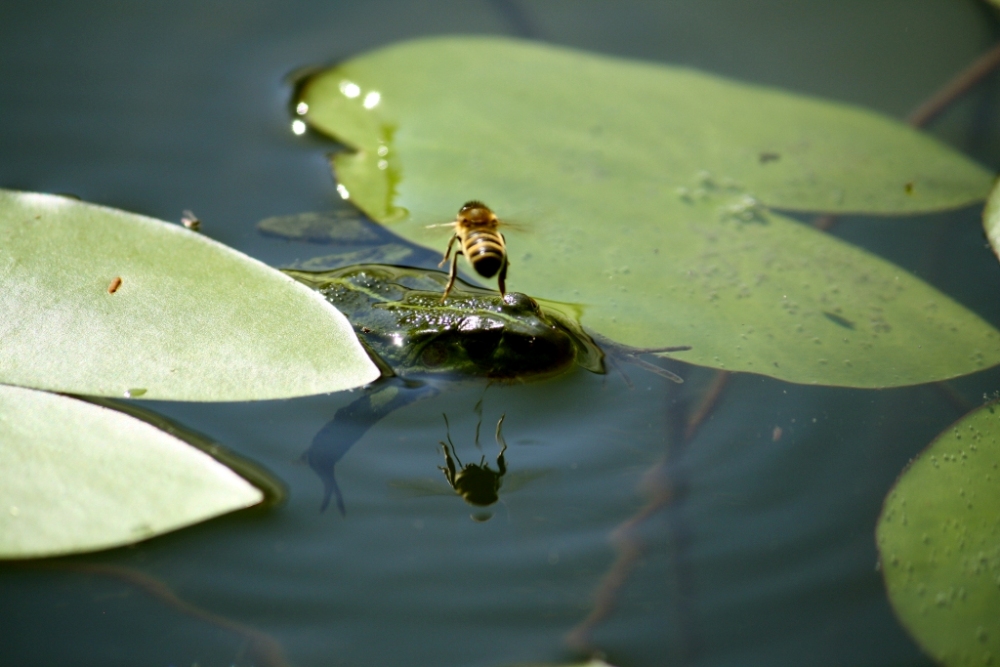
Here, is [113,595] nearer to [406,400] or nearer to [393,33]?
[406,400]

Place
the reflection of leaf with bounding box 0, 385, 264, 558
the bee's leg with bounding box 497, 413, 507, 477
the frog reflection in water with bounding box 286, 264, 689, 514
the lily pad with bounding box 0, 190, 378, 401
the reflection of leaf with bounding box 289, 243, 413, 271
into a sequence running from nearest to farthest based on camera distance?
1. the reflection of leaf with bounding box 0, 385, 264, 558
2. the lily pad with bounding box 0, 190, 378, 401
3. the bee's leg with bounding box 497, 413, 507, 477
4. the frog reflection in water with bounding box 286, 264, 689, 514
5. the reflection of leaf with bounding box 289, 243, 413, 271

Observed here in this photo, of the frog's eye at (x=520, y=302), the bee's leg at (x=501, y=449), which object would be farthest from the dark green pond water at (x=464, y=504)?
the frog's eye at (x=520, y=302)

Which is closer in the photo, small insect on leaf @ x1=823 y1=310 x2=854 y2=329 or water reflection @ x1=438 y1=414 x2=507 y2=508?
water reflection @ x1=438 y1=414 x2=507 y2=508

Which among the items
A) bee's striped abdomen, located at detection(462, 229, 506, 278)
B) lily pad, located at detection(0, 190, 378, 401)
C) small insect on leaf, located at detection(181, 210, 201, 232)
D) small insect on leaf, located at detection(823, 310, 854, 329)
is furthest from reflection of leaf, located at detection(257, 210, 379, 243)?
small insect on leaf, located at detection(823, 310, 854, 329)

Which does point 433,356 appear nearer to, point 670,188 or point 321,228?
point 321,228

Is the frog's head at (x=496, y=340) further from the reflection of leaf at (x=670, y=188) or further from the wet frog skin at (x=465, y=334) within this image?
the reflection of leaf at (x=670, y=188)

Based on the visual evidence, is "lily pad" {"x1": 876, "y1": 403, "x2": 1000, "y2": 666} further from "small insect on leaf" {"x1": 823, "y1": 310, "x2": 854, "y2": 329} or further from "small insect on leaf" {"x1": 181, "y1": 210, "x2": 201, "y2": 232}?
"small insect on leaf" {"x1": 181, "y1": 210, "x2": 201, "y2": 232}
